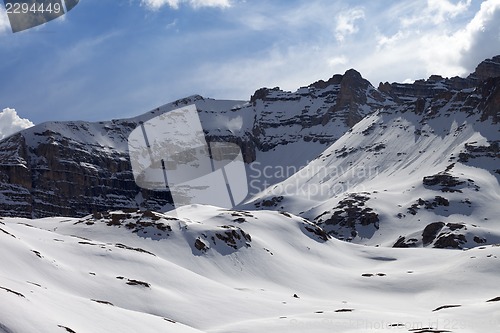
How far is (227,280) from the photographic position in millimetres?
74625

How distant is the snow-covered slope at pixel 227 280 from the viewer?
38406 millimetres

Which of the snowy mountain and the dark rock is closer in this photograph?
the snowy mountain

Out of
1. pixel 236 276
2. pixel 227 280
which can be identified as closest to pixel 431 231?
pixel 236 276

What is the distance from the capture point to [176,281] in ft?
201

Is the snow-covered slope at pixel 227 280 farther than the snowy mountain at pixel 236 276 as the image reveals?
No

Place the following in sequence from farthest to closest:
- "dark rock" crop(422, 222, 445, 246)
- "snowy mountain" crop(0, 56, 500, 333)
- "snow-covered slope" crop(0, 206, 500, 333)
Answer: "dark rock" crop(422, 222, 445, 246), "snowy mountain" crop(0, 56, 500, 333), "snow-covered slope" crop(0, 206, 500, 333)

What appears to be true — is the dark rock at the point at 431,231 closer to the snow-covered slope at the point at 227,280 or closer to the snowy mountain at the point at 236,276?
the snowy mountain at the point at 236,276

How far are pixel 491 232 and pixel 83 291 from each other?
380 ft

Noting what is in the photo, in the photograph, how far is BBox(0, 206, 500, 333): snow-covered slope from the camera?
38406 millimetres

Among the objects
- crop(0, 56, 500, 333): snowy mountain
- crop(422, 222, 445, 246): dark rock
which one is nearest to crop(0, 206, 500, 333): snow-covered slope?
crop(0, 56, 500, 333): snowy mountain

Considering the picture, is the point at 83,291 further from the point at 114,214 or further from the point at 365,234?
the point at 365,234

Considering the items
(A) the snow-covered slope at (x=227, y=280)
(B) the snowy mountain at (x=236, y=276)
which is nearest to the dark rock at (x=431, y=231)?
(B) the snowy mountain at (x=236, y=276)

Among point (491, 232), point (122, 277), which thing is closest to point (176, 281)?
point (122, 277)

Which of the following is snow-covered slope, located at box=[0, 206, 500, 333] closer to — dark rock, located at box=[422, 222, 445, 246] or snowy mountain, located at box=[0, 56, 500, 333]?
snowy mountain, located at box=[0, 56, 500, 333]
